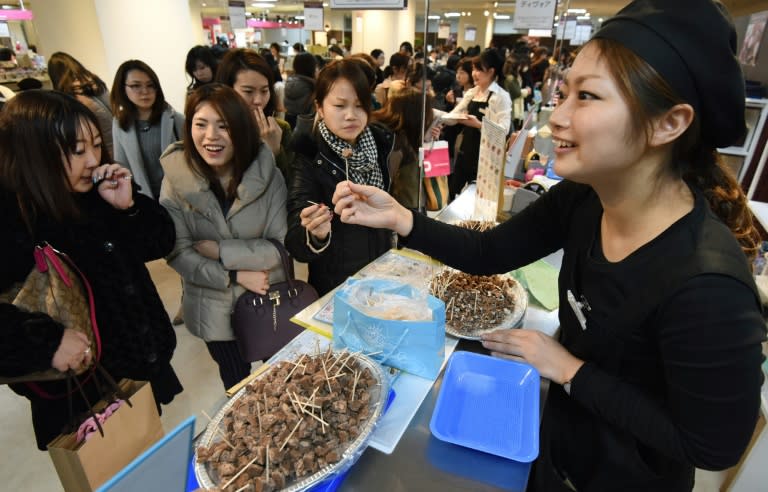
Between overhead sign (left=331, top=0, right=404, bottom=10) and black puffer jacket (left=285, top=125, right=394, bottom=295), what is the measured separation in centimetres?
57

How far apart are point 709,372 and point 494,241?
0.62m

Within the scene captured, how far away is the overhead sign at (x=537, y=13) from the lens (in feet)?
12.8

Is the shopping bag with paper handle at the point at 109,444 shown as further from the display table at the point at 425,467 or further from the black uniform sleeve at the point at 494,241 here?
the black uniform sleeve at the point at 494,241

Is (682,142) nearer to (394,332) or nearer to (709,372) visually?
(709,372)

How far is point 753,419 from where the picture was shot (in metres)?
0.76

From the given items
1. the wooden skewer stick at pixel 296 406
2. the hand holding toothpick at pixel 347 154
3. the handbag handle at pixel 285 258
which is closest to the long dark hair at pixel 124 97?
the handbag handle at pixel 285 258

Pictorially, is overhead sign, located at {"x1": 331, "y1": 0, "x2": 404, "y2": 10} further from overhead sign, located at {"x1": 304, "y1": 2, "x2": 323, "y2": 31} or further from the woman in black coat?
overhead sign, located at {"x1": 304, "y1": 2, "x2": 323, "y2": 31}

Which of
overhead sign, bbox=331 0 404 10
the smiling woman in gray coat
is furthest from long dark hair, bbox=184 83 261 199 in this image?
overhead sign, bbox=331 0 404 10

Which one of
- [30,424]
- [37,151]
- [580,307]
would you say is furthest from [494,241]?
[30,424]

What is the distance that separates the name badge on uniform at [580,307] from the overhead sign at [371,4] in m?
1.57

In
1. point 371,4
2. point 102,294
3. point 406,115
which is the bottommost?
point 102,294

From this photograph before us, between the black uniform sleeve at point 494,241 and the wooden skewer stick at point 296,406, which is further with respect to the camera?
the black uniform sleeve at point 494,241

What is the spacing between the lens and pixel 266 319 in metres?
1.75

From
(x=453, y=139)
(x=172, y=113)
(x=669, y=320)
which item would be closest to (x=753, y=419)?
(x=669, y=320)
